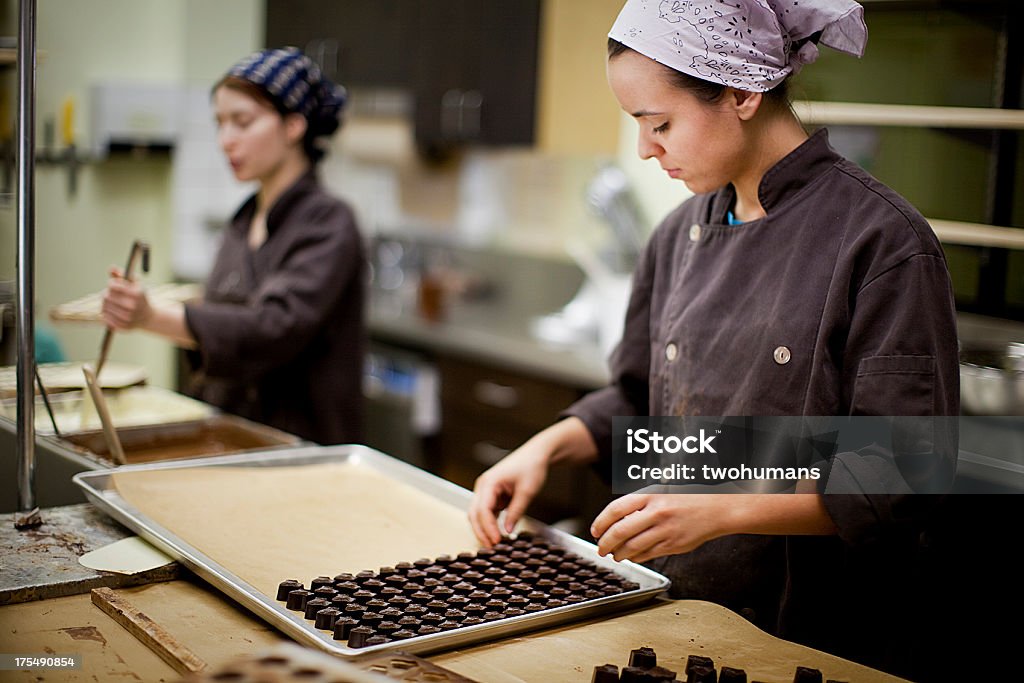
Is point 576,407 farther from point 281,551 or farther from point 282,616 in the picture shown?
point 282,616

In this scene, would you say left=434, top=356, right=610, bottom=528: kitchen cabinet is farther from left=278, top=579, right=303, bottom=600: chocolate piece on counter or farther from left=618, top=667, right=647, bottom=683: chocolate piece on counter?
left=618, top=667, right=647, bottom=683: chocolate piece on counter

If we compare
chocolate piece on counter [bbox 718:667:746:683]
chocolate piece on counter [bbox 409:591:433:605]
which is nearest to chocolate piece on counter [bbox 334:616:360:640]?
chocolate piece on counter [bbox 409:591:433:605]

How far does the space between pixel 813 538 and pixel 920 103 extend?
129cm

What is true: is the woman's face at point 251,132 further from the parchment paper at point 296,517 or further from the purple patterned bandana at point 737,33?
the purple patterned bandana at point 737,33

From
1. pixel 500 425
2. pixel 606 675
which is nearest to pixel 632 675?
pixel 606 675

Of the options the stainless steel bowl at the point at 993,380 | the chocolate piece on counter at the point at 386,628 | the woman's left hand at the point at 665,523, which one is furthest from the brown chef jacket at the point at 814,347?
the stainless steel bowl at the point at 993,380

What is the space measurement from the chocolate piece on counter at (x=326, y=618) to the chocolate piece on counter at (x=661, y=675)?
35cm

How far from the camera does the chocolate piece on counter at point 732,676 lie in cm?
115

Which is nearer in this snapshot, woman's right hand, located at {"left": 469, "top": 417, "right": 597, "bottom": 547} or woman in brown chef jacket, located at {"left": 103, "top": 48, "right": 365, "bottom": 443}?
woman's right hand, located at {"left": 469, "top": 417, "right": 597, "bottom": 547}

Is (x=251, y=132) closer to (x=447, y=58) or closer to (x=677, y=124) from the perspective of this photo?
(x=677, y=124)

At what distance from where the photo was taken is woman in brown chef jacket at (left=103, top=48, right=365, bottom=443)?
2.46 metres

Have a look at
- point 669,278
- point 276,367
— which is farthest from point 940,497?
point 276,367

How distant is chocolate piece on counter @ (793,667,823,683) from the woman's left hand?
22 centimetres

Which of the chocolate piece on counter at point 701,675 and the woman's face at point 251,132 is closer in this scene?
the chocolate piece on counter at point 701,675
